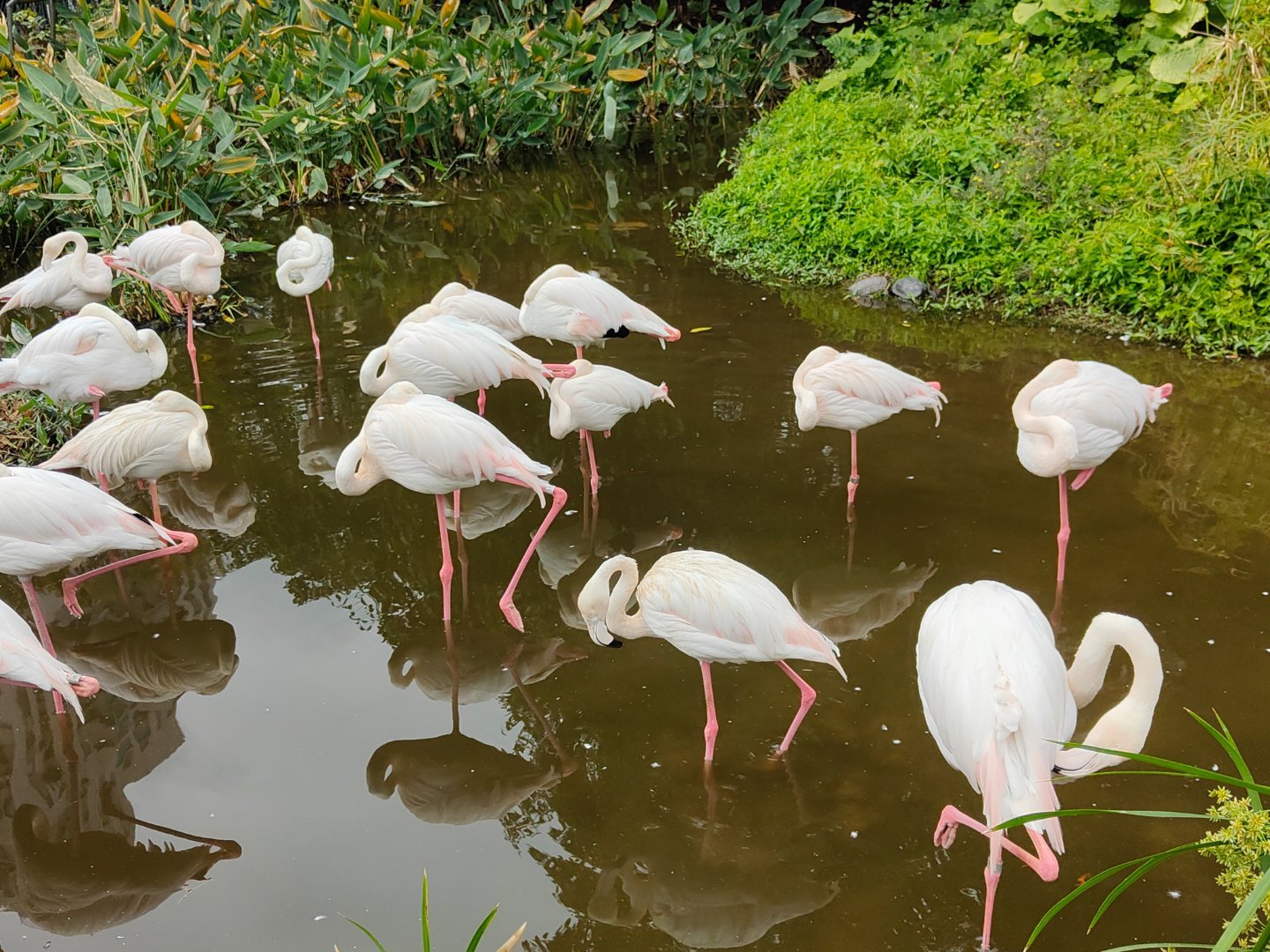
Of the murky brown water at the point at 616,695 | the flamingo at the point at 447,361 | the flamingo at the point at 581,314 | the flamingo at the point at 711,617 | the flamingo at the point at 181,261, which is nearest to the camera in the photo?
the murky brown water at the point at 616,695

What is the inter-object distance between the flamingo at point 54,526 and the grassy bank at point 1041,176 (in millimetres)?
4919

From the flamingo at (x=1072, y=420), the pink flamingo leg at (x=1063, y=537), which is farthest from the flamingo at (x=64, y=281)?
the pink flamingo leg at (x=1063, y=537)

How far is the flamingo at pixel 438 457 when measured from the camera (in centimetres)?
443

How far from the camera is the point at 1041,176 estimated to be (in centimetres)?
776

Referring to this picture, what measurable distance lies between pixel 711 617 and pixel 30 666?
2078 mm

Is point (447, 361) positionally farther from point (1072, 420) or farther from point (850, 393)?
point (1072, 420)

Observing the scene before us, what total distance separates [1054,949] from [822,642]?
3.60ft

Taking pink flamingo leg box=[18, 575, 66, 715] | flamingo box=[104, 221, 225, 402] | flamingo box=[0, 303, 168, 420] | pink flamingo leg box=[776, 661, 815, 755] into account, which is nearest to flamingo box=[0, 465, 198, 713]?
pink flamingo leg box=[18, 575, 66, 715]

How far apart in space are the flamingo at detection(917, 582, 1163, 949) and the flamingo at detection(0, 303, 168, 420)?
411 cm

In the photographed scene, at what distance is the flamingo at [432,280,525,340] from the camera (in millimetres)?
6078

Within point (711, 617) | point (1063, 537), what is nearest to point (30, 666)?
point (711, 617)

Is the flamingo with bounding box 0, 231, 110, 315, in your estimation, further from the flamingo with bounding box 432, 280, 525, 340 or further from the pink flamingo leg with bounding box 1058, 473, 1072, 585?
the pink flamingo leg with bounding box 1058, 473, 1072, 585

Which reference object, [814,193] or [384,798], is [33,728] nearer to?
[384,798]

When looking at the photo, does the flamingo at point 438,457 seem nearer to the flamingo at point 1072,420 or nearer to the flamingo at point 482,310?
the flamingo at point 482,310
